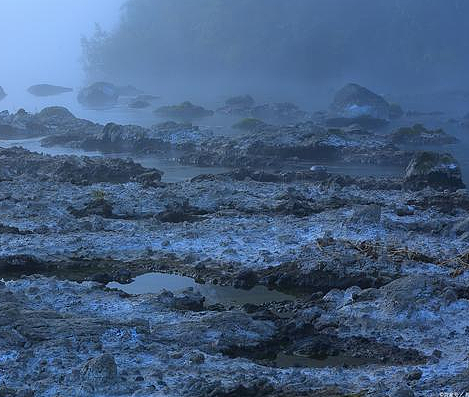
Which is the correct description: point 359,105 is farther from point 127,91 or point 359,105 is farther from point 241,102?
point 127,91

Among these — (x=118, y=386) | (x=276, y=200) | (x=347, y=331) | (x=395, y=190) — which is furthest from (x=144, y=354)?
(x=395, y=190)

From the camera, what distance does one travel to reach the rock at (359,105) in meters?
46.7

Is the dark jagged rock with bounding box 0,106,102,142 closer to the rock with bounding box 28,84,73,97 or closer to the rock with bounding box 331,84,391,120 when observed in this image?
the rock with bounding box 331,84,391,120

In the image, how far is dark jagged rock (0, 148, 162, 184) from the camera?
25.5m

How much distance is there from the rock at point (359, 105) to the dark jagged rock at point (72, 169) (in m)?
23.9

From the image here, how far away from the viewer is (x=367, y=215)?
675 inches

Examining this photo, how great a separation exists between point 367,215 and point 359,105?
103 feet

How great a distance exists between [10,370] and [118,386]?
1902 millimetres

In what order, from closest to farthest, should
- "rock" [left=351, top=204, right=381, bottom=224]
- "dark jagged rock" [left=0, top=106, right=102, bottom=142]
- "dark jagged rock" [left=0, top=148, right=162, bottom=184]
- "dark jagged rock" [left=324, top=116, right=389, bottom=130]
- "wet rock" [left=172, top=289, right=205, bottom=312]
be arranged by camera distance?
"wet rock" [left=172, top=289, right=205, bottom=312], "rock" [left=351, top=204, right=381, bottom=224], "dark jagged rock" [left=0, top=148, right=162, bottom=184], "dark jagged rock" [left=0, top=106, right=102, bottom=142], "dark jagged rock" [left=324, top=116, right=389, bottom=130]

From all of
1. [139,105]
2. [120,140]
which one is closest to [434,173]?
[120,140]

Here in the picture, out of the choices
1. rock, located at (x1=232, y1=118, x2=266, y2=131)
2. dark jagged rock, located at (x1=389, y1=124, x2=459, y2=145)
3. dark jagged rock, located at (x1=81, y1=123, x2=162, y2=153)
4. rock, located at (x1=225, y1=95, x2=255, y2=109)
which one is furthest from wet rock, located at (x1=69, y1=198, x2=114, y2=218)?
rock, located at (x1=225, y1=95, x2=255, y2=109)

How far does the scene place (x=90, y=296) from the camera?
12.9 m

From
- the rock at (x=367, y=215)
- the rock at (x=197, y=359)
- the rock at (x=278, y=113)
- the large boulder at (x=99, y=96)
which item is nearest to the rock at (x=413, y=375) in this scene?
the rock at (x=197, y=359)

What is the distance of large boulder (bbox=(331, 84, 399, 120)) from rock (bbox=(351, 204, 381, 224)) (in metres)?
30.2
